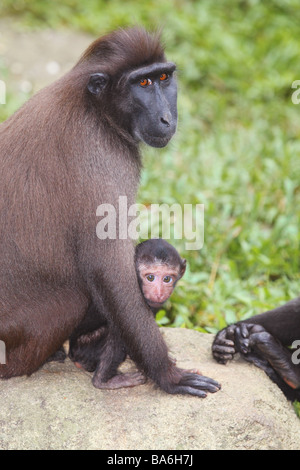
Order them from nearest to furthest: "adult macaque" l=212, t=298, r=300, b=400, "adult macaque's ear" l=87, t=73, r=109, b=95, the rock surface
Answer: the rock surface < "adult macaque's ear" l=87, t=73, r=109, b=95 < "adult macaque" l=212, t=298, r=300, b=400

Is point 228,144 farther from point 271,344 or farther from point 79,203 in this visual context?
point 79,203

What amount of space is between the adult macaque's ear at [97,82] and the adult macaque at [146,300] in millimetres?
1017

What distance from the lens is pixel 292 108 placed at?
377 inches

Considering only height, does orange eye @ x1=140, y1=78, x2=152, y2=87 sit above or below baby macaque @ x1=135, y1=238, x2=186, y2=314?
above

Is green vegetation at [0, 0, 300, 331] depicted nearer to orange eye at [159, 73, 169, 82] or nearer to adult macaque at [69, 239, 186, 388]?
orange eye at [159, 73, 169, 82]

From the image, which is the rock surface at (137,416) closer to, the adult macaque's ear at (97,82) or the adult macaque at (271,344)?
the adult macaque at (271,344)

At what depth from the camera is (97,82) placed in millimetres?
3975

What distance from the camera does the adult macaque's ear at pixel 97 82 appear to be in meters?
3.95

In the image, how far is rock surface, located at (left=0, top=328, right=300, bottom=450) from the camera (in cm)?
376

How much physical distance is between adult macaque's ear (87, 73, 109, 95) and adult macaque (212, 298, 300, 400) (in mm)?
1870

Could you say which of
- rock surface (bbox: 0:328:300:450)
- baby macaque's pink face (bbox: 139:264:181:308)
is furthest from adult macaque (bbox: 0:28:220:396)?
baby macaque's pink face (bbox: 139:264:181:308)

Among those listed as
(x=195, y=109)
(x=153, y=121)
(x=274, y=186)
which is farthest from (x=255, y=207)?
(x=153, y=121)

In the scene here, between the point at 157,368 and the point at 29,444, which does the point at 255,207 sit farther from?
the point at 29,444

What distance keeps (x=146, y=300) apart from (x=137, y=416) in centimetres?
72
